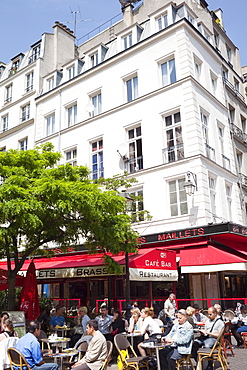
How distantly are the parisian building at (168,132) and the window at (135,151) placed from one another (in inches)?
2.1

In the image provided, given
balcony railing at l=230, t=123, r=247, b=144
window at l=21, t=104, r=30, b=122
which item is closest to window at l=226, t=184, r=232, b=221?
balcony railing at l=230, t=123, r=247, b=144

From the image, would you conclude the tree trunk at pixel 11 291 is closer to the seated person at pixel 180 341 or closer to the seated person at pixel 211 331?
the seated person at pixel 180 341

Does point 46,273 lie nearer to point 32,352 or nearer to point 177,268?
point 177,268

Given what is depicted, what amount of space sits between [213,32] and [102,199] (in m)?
15.7

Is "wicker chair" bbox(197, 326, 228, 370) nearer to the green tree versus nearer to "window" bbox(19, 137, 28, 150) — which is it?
the green tree

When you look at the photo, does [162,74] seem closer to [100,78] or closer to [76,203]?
[100,78]

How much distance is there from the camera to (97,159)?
19141mm

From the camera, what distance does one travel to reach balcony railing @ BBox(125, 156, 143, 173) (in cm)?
1716

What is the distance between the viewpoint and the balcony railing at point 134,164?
1716cm

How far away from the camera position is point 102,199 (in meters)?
10.0

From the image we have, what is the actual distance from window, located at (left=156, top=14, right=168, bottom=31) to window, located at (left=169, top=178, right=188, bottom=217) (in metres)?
8.44

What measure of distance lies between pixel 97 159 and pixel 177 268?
7820 millimetres

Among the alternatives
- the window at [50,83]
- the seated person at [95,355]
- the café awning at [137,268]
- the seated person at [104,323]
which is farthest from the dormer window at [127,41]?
the seated person at [95,355]

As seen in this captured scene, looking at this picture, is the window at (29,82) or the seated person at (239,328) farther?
the window at (29,82)
